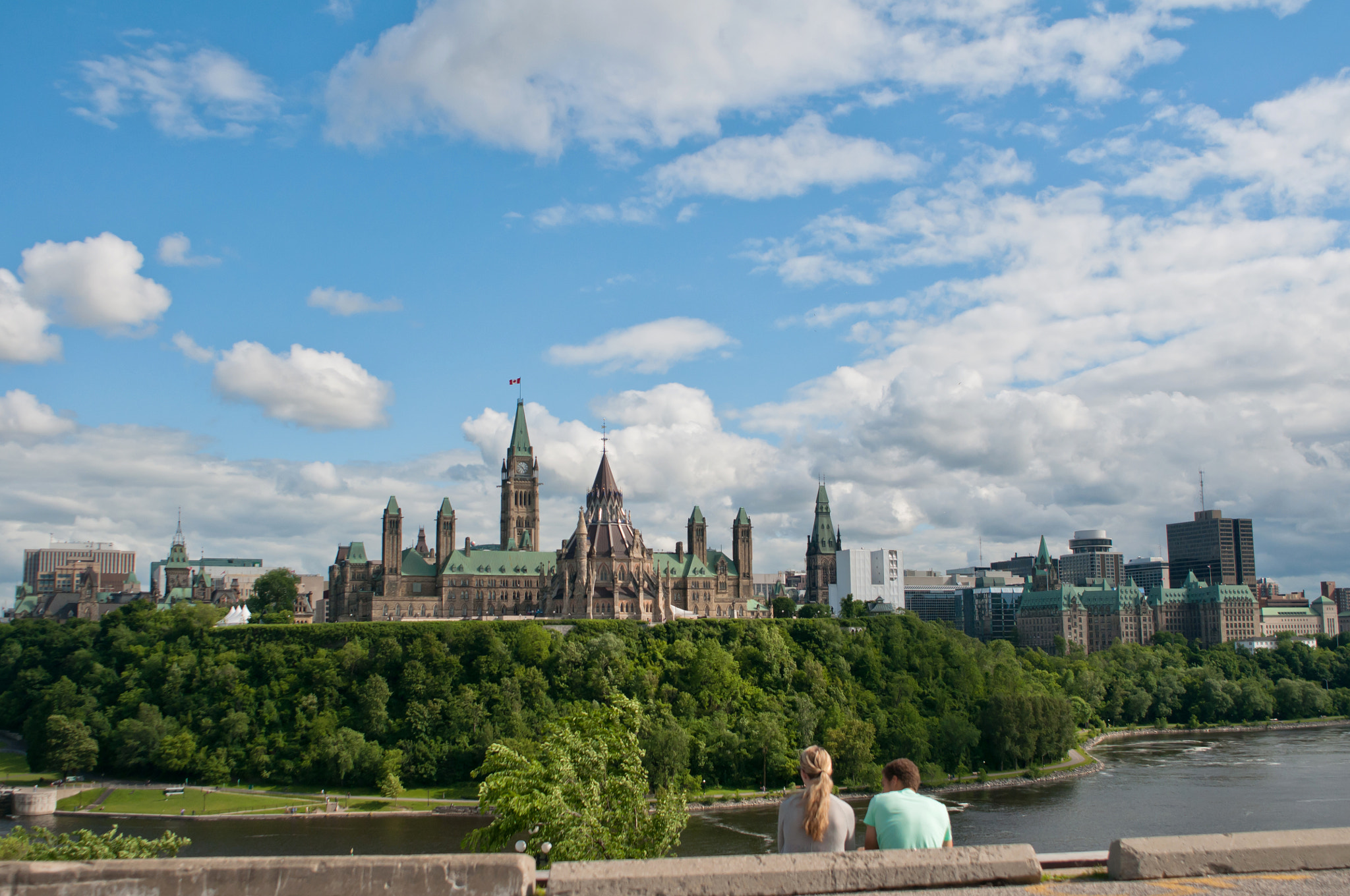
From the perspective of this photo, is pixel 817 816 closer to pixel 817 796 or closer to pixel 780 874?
pixel 817 796

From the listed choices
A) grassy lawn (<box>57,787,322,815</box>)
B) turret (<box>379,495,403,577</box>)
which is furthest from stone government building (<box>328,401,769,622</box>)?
grassy lawn (<box>57,787,322,815</box>)

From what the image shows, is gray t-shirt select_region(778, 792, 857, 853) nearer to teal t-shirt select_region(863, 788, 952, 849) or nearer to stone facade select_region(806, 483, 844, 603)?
teal t-shirt select_region(863, 788, 952, 849)

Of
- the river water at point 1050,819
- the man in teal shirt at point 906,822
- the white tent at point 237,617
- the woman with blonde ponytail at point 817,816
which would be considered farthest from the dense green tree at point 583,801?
the white tent at point 237,617

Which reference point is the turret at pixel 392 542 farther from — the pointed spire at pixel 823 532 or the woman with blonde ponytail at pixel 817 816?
the woman with blonde ponytail at pixel 817 816

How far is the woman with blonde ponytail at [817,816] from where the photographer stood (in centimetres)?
984

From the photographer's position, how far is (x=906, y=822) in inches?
394

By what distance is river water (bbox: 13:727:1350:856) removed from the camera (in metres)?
63.9

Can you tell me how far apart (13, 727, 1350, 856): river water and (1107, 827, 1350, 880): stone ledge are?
4805cm

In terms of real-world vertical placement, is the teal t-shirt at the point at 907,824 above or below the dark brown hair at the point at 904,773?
below

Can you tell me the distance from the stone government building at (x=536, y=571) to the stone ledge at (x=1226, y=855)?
349 ft

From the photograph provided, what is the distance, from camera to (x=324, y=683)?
96.9 meters

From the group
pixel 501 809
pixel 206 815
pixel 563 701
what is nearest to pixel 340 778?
pixel 206 815

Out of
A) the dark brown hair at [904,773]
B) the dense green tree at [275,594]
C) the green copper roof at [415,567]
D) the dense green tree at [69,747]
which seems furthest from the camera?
the dense green tree at [275,594]

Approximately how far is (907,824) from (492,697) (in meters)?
89.7
